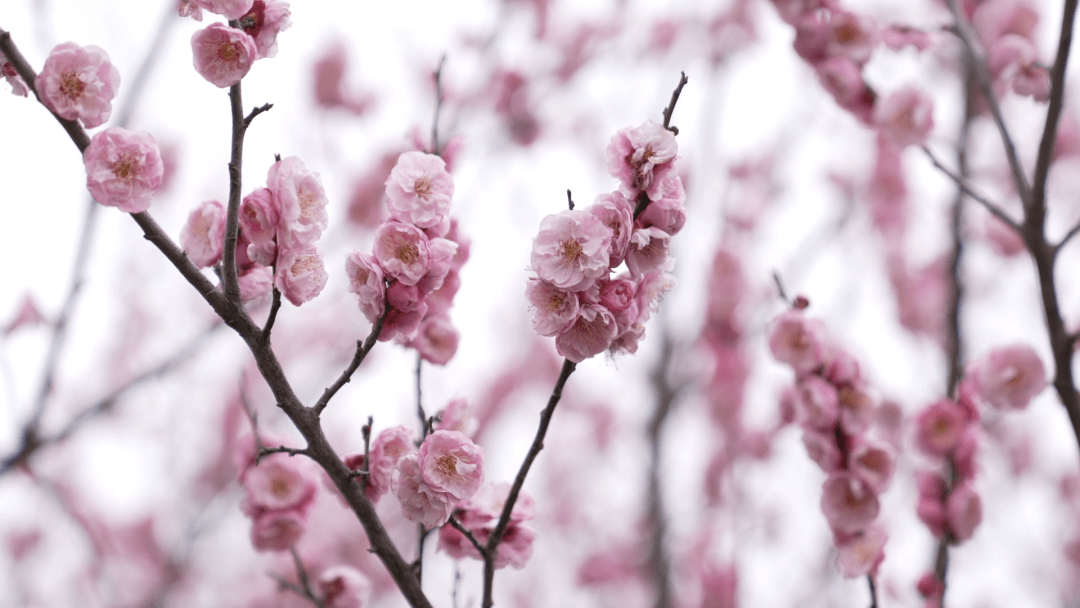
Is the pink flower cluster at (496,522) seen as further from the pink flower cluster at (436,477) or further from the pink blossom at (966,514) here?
the pink blossom at (966,514)

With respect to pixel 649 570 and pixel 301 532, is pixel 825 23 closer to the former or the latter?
pixel 301 532

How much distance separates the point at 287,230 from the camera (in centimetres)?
106

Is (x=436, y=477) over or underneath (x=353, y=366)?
Answer: underneath

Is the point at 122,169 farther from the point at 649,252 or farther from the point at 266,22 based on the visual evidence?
the point at 649,252

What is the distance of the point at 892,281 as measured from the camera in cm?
Result: 584

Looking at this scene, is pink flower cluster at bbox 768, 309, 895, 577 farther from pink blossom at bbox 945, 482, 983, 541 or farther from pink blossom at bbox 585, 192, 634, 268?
pink blossom at bbox 585, 192, 634, 268

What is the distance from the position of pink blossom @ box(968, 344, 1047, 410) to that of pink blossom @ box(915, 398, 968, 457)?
13 centimetres

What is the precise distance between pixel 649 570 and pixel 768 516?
3004mm


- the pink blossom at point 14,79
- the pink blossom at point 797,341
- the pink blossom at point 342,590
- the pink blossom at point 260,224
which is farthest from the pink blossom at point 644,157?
the pink blossom at point 342,590

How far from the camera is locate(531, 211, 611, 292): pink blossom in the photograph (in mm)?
1037

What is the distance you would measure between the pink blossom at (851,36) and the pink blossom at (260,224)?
2.01m

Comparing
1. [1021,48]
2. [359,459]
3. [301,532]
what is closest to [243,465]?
[301,532]

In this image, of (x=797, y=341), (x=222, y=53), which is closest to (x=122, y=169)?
(x=222, y=53)

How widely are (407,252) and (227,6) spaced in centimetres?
46
